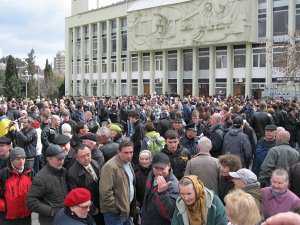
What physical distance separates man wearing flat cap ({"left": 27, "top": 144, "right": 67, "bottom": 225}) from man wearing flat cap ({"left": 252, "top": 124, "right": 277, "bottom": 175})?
15.4ft

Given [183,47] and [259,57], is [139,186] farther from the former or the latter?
[183,47]

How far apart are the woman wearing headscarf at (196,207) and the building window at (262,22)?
1726 inches

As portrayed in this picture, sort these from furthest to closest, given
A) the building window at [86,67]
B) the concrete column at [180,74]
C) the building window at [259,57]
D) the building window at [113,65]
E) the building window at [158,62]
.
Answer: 1. the building window at [86,67]
2. the building window at [113,65]
3. the building window at [158,62]
4. the concrete column at [180,74]
5. the building window at [259,57]

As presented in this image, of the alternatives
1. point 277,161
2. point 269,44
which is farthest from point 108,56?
point 277,161

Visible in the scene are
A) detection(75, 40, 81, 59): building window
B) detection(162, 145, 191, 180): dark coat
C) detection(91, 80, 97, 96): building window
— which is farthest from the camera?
detection(75, 40, 81, 59): building window

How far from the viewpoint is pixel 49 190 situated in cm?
572

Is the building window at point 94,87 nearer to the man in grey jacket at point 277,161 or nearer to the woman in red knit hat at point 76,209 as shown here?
the man in grey jacket at point 277,161

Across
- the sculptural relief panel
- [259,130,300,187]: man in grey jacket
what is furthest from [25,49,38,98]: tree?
[259,130,300,187]: man in grey jacket

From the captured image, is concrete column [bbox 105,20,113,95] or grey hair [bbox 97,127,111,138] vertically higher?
concrete column [bbox 105,20,113,95]

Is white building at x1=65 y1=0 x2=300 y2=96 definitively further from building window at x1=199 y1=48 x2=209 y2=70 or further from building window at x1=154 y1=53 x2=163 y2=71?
building window at x1=154 y1=53 x2=163 y2=71

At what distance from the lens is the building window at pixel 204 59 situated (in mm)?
52312

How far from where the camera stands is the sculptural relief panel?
46.7 metres

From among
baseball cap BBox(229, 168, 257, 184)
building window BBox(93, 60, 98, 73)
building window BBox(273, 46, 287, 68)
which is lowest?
baseball cap BBox(229, 168, 257, 184)

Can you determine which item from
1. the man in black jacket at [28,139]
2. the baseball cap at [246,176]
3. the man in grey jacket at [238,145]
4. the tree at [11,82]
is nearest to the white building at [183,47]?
the tree at [11,82]
